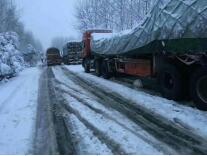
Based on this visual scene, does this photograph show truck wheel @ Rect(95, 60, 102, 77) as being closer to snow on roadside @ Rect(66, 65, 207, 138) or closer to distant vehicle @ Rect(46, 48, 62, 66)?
snow on roadside @ Rect(66, 65, 207, 138)

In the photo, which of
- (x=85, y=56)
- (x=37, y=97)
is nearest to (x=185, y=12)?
(x=37, y=97)

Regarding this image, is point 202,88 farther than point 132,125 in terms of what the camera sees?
Yes

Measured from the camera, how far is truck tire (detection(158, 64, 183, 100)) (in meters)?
10.7

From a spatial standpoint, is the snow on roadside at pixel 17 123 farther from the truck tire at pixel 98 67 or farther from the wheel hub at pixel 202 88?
the truck tire at pixel 98 67

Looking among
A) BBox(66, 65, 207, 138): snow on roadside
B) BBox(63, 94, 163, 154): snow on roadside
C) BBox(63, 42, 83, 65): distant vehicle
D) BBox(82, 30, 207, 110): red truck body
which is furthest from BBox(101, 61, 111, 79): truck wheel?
BBox(63, 42, 83, 65): distant vehicle

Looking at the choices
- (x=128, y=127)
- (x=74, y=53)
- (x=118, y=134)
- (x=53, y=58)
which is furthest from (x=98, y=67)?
(x=53, y=58)

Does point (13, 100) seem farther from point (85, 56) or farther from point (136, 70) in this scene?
point (85, 56)

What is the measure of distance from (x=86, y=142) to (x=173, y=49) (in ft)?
15.7

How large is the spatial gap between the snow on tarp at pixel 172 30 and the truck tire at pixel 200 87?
0.56 m

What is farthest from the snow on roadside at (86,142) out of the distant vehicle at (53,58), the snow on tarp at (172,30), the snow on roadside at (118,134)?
the distant vehicle at (53,58)

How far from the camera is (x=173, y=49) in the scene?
34.8 feet

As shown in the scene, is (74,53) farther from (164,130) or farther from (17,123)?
(164,130)

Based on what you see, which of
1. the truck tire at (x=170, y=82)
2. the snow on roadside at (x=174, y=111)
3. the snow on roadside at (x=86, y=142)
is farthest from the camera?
the truck tire at (x=170, y=82)

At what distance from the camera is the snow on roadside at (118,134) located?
20.9 feet
